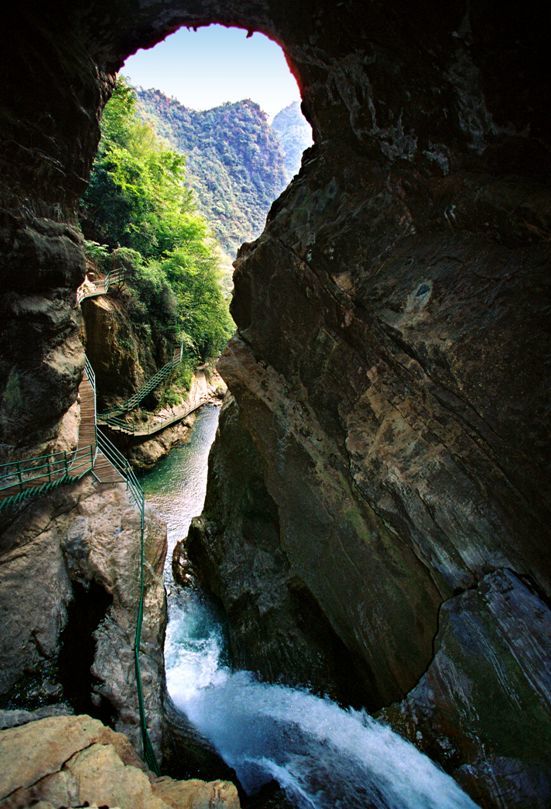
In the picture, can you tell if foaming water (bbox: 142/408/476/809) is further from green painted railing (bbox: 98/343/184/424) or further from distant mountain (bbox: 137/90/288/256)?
A: distant mountain (bbox: 137/90/288/256)

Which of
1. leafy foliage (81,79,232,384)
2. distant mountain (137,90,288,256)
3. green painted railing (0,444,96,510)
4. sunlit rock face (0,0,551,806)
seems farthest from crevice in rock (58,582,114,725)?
distant mountain (137,90,288,256)

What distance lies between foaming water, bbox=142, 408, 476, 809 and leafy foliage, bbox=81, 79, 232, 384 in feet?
44.6

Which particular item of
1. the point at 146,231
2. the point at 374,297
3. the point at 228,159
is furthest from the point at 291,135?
the point at 374,297

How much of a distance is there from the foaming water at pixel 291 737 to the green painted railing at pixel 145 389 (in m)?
8.49

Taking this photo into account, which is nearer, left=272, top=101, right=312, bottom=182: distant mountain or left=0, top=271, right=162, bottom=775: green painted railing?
left=0, top=271, right=162, bottom=775: green painted railing

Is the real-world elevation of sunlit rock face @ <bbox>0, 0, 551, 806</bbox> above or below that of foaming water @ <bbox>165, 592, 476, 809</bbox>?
above

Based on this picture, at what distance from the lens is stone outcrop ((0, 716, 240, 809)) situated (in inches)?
110

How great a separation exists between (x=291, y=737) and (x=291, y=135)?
192m

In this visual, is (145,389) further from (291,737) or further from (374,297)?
(291,737)

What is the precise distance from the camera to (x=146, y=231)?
19.0m

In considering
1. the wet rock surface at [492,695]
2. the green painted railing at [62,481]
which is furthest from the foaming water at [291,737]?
the green painted railing at [62,481]

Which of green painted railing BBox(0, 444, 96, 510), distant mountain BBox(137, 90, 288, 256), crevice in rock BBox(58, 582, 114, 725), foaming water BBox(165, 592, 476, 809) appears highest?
distant mountain BBox(137, 90, 288, 256)

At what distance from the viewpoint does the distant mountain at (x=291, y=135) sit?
5064 inches

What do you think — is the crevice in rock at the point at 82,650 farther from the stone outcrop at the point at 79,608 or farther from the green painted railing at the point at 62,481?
the green painted railing at the point at 62,481
